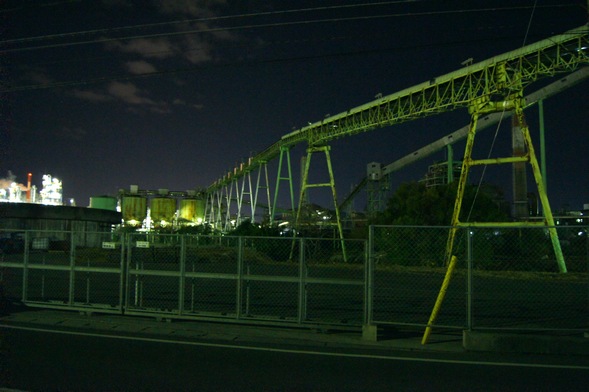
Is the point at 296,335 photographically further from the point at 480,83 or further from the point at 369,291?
the point at 480,83

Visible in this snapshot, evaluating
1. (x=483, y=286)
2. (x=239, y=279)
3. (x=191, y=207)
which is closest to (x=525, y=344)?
(x=239, y=279)

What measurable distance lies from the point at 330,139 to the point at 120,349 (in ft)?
77.5

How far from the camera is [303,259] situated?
9328 mm

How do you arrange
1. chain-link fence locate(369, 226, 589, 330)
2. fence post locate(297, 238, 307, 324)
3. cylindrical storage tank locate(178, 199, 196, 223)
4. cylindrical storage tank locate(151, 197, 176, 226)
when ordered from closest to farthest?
fence post locate(297, 238, 307, 324) < chain-link fence locate(369, 226, 589, 330) < cylindrical storage tank locate(151, 197, 176, 226) < cylindrical storage tank locate(178, 199, 196, 223)

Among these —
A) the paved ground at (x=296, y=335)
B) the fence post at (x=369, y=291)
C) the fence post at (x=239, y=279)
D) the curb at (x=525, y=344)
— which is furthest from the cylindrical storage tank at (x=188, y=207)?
the curb at (x=525, y=344)

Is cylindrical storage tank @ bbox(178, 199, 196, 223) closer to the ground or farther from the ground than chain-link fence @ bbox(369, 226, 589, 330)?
farther from the ground

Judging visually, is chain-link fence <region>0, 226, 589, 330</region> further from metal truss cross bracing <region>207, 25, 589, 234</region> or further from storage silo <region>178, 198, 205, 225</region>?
storage silo <region>178, 198, 205, 225</region>

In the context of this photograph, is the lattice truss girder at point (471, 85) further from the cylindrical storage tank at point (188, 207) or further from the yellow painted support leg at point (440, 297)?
the cylindrical storage tank at point (188, 207)

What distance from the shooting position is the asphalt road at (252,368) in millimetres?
6020

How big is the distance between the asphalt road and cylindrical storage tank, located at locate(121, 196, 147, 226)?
225ft

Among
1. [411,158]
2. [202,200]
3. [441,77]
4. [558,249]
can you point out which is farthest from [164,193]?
[558,249]

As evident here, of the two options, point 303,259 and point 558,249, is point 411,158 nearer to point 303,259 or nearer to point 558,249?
point 558,249

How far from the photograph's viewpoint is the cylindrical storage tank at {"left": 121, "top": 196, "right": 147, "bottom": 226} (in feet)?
242

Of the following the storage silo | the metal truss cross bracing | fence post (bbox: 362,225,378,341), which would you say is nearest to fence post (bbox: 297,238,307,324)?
fence post (bbox: 362,225,378,341)
